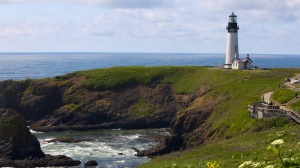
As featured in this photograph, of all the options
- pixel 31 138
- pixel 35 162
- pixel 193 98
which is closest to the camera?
pixel 35 162

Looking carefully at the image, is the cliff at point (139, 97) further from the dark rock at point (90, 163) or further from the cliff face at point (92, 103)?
the dark rock at point (90, 163)

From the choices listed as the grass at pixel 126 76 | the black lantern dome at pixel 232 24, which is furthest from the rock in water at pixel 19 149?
the black lantern dome at pixel 232 24

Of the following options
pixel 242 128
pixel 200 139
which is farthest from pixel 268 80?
pixel 242 128

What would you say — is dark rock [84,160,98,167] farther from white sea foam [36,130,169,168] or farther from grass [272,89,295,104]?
grass [272,89,295,104]

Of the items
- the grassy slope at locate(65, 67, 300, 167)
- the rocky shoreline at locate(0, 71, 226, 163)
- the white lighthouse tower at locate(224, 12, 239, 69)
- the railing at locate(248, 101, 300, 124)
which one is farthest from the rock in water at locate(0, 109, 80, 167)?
the white lighthouse tower at locate(224, 12, 239, 69)

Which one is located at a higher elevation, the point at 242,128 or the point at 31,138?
the point at 242,128

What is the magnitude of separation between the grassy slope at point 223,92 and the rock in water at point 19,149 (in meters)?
20.1

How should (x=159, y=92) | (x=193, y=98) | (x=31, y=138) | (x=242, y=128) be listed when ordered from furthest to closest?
(x=159, y=92), (x=193, y=98), (x=31, y=138), (x=242, y=128)

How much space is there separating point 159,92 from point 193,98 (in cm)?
1142

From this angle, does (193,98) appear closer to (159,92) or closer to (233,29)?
(159,92)

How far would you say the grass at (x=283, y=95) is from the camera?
199 feet

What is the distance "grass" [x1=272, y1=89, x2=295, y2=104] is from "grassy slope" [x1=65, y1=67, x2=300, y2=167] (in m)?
2.95

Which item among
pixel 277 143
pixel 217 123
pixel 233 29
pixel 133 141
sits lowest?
pixel 133 141

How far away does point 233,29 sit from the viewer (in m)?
106
